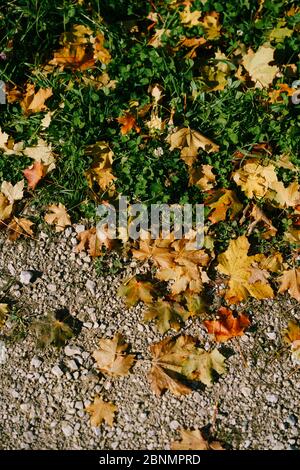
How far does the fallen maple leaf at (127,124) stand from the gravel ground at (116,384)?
862 millimetres

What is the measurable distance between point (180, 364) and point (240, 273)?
2.14 feet

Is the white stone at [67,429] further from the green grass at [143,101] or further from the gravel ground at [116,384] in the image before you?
the green grass at [143,101]

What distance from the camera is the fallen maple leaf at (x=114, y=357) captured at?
3336mm

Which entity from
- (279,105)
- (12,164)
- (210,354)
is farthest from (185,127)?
(210,354)

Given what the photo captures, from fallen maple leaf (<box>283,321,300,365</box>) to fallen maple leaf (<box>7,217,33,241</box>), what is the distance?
1706mm

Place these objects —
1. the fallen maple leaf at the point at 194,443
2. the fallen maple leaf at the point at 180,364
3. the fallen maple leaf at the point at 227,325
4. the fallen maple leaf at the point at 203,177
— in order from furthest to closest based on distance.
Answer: the fallen maple leaf at the point at 203,177 → the fallen maple leaf at the point at 227,325 → the fallen maple leaf at the point at 180,364 → the fallen maple leaf at the point at 194,443

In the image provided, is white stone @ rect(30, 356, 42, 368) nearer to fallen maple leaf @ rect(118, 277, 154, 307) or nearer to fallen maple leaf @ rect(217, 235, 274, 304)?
fallen maple leaf @ rect(118, 277, 154, 307)

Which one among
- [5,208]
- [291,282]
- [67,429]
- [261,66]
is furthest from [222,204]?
[67,429]

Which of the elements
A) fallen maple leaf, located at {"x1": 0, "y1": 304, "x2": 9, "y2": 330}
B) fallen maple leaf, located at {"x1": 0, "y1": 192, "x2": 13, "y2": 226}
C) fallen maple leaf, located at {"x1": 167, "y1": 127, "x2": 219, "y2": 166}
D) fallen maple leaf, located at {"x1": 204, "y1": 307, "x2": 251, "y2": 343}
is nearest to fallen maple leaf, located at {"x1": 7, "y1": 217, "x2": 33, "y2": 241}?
fallen maple leaf, located at {"x1": 0, "y1": 192, "x2": 13, "y2": 226}

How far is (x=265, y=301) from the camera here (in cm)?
349

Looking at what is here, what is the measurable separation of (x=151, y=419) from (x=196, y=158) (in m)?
1.59

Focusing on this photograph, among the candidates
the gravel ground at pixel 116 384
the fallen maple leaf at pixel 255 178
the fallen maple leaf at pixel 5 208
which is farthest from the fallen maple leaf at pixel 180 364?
the fallen maple leaf at pixel 5 208

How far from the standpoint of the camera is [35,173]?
370 cm

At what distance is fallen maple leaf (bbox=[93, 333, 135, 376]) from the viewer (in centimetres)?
334
